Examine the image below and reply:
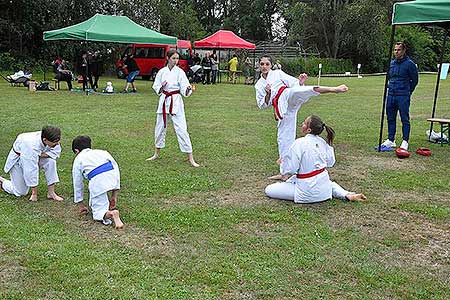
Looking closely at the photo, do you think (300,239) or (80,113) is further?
(80,113)

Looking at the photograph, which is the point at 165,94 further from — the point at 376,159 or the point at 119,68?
the point at 119,68

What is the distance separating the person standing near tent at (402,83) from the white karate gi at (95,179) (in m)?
5.32

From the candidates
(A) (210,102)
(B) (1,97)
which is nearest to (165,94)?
(A) (210,102)

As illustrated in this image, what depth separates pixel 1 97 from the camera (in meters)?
15.1

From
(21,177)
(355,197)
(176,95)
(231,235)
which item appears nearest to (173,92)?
(176,95)

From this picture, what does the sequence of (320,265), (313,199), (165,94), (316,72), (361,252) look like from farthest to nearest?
(316,72) < (165,94) < (313,199) < (361,252) < (320,265)

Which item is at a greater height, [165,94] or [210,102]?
[165,94]

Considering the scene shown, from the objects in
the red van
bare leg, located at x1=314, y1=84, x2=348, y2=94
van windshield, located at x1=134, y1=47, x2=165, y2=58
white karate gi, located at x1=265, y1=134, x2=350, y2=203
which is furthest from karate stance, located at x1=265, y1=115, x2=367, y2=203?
van windshield, located at x1=134, y1=47, x2=165, y2=58

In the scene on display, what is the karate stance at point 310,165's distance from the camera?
5.27 m

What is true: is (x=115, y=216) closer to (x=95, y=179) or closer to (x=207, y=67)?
(x=95, y=179)

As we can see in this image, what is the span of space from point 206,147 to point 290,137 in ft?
7.88

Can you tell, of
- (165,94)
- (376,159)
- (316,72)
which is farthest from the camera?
(316,72)

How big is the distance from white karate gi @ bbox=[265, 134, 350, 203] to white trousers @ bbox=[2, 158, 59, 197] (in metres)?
2.46

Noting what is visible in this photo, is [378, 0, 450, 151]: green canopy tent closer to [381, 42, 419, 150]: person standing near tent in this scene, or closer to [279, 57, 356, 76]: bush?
[381, 42, 419, 150]: person standing near tent
